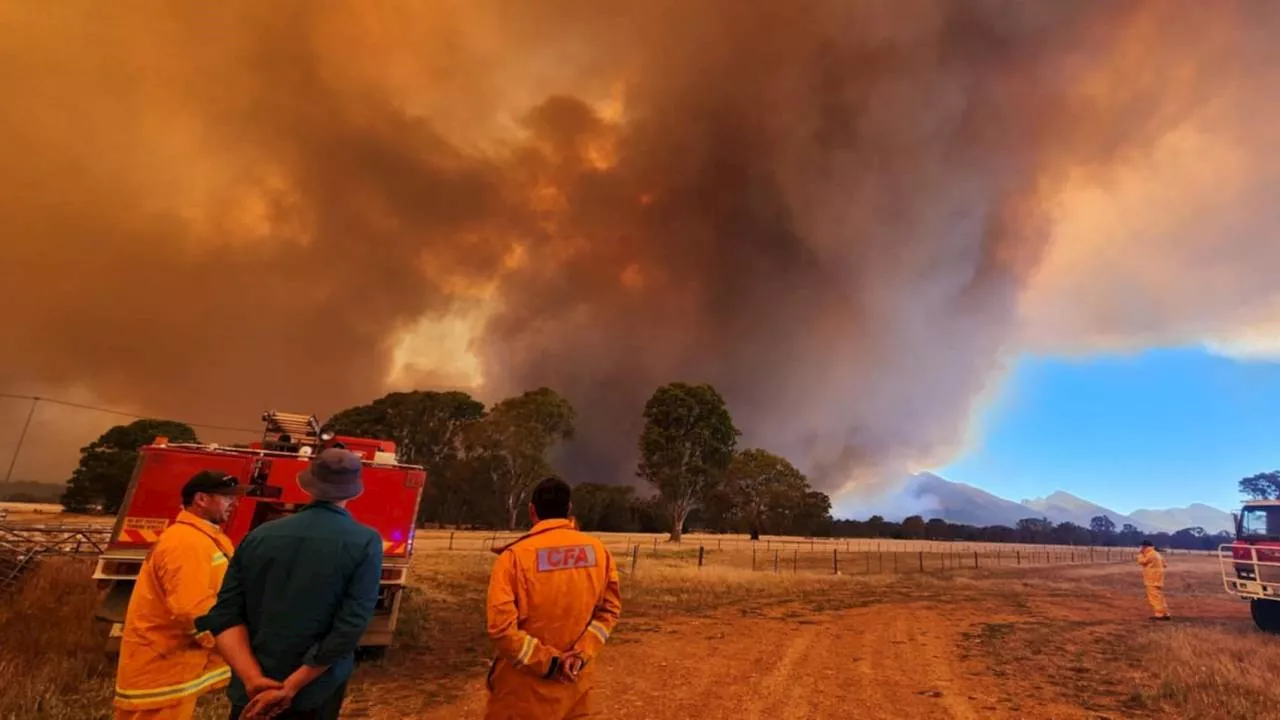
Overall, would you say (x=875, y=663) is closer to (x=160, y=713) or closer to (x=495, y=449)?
(x=160, y=713)

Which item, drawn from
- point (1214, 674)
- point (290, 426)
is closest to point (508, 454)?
point (290, 426)

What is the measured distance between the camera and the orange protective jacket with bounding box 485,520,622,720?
3357 mm

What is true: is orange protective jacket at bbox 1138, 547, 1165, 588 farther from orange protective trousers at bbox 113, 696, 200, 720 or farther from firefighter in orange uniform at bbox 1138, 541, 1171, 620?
orange protective trousers at bbox 113, 696, 200, 720

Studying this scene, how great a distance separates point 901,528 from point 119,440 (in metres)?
118

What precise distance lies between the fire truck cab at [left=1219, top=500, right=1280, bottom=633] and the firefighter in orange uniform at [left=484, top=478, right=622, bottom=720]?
16.6 metres

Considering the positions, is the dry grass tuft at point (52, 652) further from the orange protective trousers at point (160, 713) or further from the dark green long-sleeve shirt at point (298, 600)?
the dark green long-sleeve shirt at point (298, 600)

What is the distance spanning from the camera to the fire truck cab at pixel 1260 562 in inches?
478

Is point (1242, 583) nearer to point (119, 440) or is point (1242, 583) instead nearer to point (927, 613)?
point (927, 613)

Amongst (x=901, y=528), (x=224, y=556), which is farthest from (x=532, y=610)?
(x=901, y=528)

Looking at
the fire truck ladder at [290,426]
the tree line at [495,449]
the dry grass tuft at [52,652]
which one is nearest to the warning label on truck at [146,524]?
the dry grass tuft at [52,652]

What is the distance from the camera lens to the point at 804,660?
31.4 feet

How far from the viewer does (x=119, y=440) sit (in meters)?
52.1

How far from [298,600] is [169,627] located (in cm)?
178

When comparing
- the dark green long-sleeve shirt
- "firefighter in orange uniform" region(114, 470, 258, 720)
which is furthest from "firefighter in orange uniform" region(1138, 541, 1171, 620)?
"firefighter in orange uniform" region(114, 470, 258, 720)
